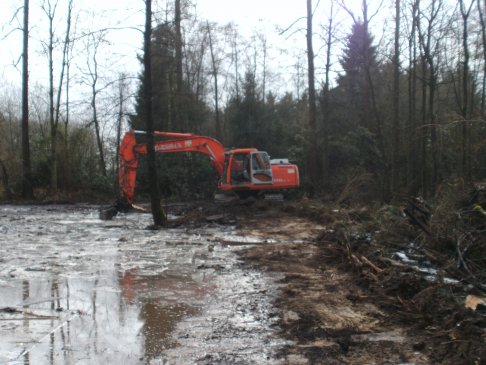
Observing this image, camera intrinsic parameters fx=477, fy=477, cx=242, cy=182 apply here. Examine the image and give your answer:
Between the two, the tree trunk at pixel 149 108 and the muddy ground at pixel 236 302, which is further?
the tree trunk at pixel 149 108

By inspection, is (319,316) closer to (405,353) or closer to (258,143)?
(405,353)

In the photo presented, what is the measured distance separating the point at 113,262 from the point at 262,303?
166 inches

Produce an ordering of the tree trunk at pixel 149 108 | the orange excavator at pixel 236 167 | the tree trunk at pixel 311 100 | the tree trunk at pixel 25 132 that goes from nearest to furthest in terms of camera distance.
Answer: the tree trunk at pixel 149 108, the orange excavator at pixel 236 167, the tree trunk at pixel 311 100, the tree trunk at pixel 25 132

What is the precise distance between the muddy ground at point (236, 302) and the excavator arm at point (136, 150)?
6.38 m

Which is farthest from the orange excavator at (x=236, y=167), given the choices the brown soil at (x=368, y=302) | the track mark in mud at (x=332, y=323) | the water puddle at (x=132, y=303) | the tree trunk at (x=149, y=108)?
the track mark in mud at (x=332, y=323)

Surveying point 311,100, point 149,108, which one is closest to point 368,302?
point 149,108

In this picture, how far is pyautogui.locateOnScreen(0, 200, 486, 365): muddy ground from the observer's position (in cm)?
496

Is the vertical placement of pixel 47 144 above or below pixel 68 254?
above

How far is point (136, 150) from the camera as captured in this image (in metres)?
18.9

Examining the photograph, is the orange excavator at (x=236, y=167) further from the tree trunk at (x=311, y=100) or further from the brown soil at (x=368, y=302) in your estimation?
the brown soil at (x=368, y=302)

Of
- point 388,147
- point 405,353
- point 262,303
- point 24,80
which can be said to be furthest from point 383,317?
point 24,80

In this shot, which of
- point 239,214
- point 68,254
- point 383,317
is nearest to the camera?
point 383,317

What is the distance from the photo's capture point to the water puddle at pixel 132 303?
502cm

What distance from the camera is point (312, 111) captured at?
26.5 metres
